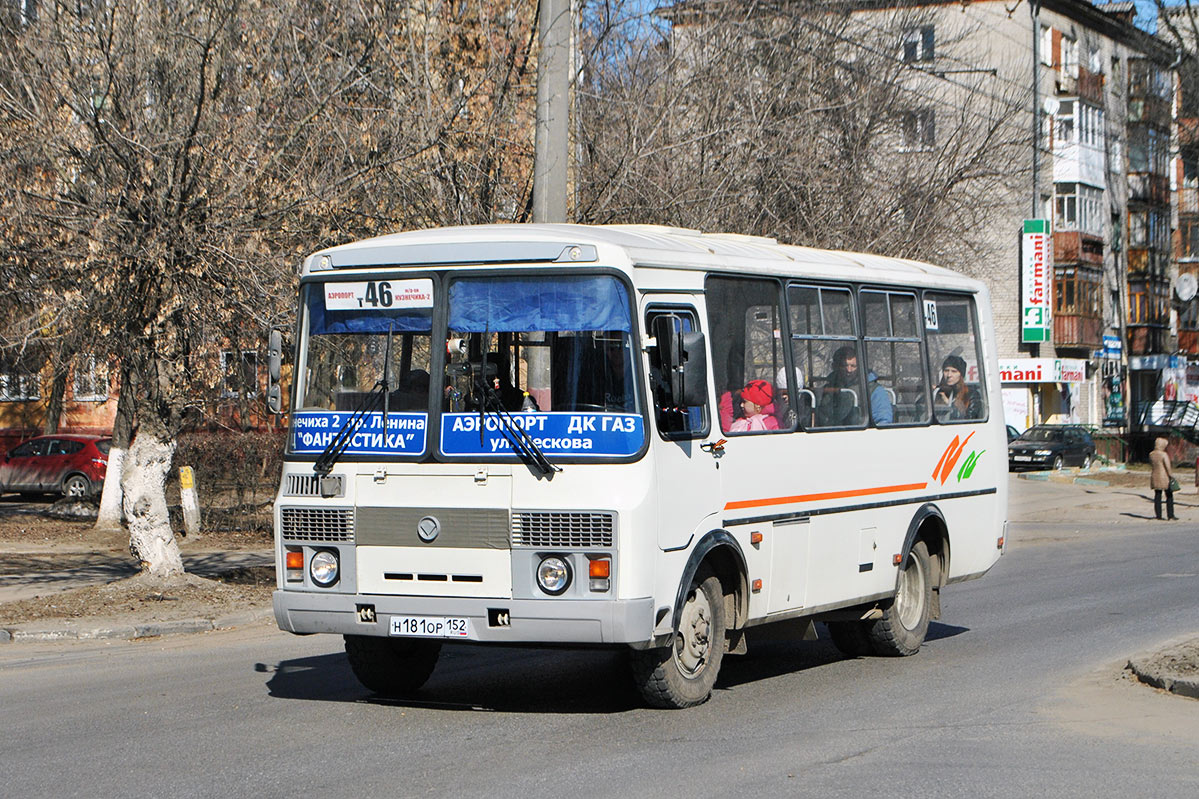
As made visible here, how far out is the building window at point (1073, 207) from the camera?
61.8m

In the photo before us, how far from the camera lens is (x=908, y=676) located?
11.2 m

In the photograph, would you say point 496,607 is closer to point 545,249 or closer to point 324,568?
point 324,568

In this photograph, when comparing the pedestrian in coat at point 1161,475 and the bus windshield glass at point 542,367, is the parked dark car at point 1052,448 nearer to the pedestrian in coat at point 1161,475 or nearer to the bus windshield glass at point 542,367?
the pedestrian in coat at point 1161,475

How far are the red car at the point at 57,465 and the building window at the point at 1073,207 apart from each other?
3980 centimetres

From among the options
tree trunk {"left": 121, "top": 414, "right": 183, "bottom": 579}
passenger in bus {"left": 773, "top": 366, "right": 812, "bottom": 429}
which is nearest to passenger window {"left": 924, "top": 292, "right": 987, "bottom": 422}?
passenger in bus {"left": 773, "top": 366, "right": 812, "bottom": 429}

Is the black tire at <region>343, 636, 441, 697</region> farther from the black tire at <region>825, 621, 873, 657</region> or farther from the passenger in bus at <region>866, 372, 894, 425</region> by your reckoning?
the passenger in bus at <region>866, 372, 894, 425</region>

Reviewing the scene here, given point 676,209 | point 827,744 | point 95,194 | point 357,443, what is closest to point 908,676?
point 827,744

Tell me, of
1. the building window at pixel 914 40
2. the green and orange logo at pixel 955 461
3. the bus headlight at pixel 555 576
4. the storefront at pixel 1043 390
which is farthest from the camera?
the storefront at pixel 1043 390

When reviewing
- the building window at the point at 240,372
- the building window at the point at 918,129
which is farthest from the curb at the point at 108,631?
the building window at the point at 918,129

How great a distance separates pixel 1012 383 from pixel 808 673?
164 ft

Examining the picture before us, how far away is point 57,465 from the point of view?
34781 millimetres

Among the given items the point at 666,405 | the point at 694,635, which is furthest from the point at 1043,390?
the point at 666,405

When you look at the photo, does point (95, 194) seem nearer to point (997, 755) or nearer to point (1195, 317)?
point (997, 755)

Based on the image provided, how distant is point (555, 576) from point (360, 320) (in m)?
2.03
